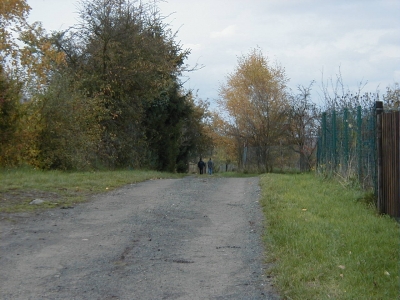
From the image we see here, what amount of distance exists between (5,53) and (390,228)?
1561cm

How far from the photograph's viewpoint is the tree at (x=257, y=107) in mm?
32156

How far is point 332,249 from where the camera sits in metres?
7.22

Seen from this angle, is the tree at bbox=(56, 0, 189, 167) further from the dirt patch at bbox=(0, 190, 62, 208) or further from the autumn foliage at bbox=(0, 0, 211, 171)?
the dirt patch at bbox=(0, 190, 62, 208)

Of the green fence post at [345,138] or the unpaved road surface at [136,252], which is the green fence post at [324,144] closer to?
the green fence post at [345,138]

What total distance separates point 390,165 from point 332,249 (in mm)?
3366

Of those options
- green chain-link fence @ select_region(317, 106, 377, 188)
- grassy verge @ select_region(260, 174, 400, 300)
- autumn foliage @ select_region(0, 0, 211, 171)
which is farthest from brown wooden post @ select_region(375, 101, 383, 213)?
autumn foliage @ select_region(0, 0, 211, 171)

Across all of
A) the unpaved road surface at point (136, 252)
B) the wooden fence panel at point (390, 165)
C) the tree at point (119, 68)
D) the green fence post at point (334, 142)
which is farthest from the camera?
the tree at point (119, 68)

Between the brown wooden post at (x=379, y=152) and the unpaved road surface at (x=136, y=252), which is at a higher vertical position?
the brown wooden post at (x=379, y=152)

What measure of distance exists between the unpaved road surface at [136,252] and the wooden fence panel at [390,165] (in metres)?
2.32

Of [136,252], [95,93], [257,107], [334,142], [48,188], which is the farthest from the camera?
[257,107]

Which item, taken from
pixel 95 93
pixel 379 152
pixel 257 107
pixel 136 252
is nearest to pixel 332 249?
pixel 136 252

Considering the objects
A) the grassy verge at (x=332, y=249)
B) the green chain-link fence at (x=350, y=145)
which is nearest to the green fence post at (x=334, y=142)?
the green chain-link fence at (x=350, y=145)

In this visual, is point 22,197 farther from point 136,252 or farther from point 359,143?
point 359,143

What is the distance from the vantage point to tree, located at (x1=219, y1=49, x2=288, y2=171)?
1266 inches
